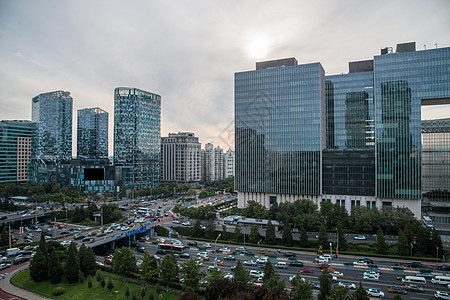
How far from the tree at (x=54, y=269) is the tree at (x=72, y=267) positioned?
2.77ft

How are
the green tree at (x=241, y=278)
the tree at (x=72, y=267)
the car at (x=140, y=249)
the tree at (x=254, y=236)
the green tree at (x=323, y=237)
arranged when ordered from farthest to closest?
the tree at (x=254, y=236) → the car at (x=140, y=249) → the green tree at (x=323, y=237) → the tree at (x=72, y=267) → the green tree at (x=241, y=278)

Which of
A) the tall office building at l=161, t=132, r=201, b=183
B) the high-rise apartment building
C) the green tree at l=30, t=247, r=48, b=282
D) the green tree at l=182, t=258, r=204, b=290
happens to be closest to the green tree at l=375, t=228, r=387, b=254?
the green tree at l=182, t=258, r=204, b=290

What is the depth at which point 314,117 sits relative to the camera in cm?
6738

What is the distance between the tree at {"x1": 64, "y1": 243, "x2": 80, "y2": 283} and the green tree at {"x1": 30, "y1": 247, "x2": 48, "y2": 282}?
8.27ft

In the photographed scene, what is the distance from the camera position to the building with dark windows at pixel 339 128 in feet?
198

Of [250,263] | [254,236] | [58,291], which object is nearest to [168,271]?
[58,291]

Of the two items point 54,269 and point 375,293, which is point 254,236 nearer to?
point 375,293

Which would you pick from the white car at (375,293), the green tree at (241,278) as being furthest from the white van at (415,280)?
the green tree at (241,278)

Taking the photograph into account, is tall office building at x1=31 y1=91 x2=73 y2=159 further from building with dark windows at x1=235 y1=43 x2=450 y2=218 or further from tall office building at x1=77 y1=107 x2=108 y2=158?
building with dark windows at x1=235 y1=43 x2=450 y2=218

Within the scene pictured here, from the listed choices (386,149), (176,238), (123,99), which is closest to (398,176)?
(386,149)

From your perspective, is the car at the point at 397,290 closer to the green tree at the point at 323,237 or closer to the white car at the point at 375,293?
the white car at the point at 375,293

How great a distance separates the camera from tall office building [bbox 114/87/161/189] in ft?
349

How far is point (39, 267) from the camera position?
107 feet

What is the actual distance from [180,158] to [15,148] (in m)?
65.9
